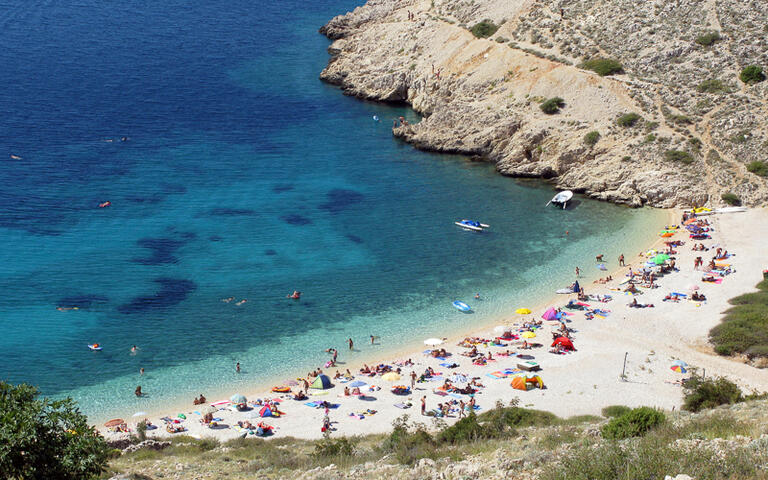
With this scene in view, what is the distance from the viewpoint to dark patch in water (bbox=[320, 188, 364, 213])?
6775cm

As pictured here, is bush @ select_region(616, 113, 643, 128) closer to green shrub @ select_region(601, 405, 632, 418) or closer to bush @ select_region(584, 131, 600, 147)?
bush @ select_region(584, 131, 600, 147)

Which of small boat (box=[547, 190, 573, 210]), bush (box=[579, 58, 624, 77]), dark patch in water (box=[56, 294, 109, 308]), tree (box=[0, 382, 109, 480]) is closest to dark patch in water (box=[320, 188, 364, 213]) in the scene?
small boat (box=[547, 190, 573, 210])

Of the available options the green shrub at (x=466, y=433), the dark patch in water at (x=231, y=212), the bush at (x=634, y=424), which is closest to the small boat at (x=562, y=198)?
the dark patch in water at (x=231, y=212)

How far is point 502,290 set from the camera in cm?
5528

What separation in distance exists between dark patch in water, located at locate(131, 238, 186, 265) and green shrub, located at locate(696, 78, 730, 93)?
4826 cm

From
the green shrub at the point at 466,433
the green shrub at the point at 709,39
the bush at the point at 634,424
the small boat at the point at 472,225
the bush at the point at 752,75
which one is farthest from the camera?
the green shrub at the point at 709,39

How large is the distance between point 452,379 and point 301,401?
27.8 ft

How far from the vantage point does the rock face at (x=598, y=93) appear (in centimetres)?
6738

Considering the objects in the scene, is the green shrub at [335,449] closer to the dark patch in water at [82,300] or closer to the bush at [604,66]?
the dark patch in water at [82,300]

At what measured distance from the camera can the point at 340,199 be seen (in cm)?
6931

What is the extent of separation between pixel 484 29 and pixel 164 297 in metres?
50.8

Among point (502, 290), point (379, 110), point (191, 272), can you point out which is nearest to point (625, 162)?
point (502, 290)

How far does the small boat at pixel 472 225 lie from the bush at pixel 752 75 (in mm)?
28299

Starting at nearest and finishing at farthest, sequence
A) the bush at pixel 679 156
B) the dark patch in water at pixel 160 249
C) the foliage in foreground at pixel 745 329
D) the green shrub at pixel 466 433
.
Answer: the green shrub at pixel 466 433, the foliage in foreground at pixel 745 329, the dark patch in water at pixel 160 249, the bush at pixel 679 156
